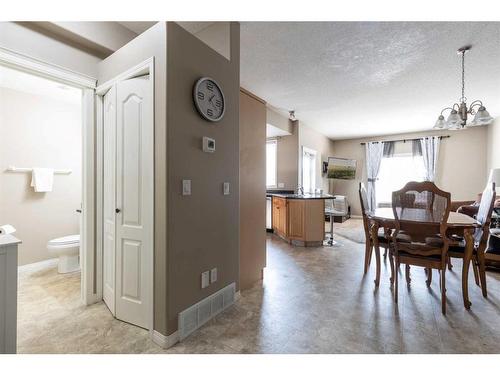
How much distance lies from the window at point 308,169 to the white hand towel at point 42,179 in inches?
187

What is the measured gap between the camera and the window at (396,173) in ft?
21.6

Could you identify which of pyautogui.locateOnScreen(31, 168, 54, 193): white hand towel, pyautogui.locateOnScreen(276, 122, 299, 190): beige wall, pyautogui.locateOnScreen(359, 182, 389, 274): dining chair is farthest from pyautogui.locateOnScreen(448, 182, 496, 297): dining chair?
pyautogui.locateOnScreen(31, 168, 54, 193): white hand towel

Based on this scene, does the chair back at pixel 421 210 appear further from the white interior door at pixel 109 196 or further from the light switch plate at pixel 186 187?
the white interior door at pixel 109 196

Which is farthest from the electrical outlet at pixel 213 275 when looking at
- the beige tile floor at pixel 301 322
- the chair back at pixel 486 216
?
the chair back at pixel 486 216

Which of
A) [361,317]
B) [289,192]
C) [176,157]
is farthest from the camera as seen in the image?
[289,192]

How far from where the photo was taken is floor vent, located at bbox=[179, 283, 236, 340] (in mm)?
1701

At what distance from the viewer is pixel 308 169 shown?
248 inches

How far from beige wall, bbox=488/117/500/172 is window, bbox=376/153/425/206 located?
1308 millimetres

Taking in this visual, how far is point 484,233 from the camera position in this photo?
7.27 feet
